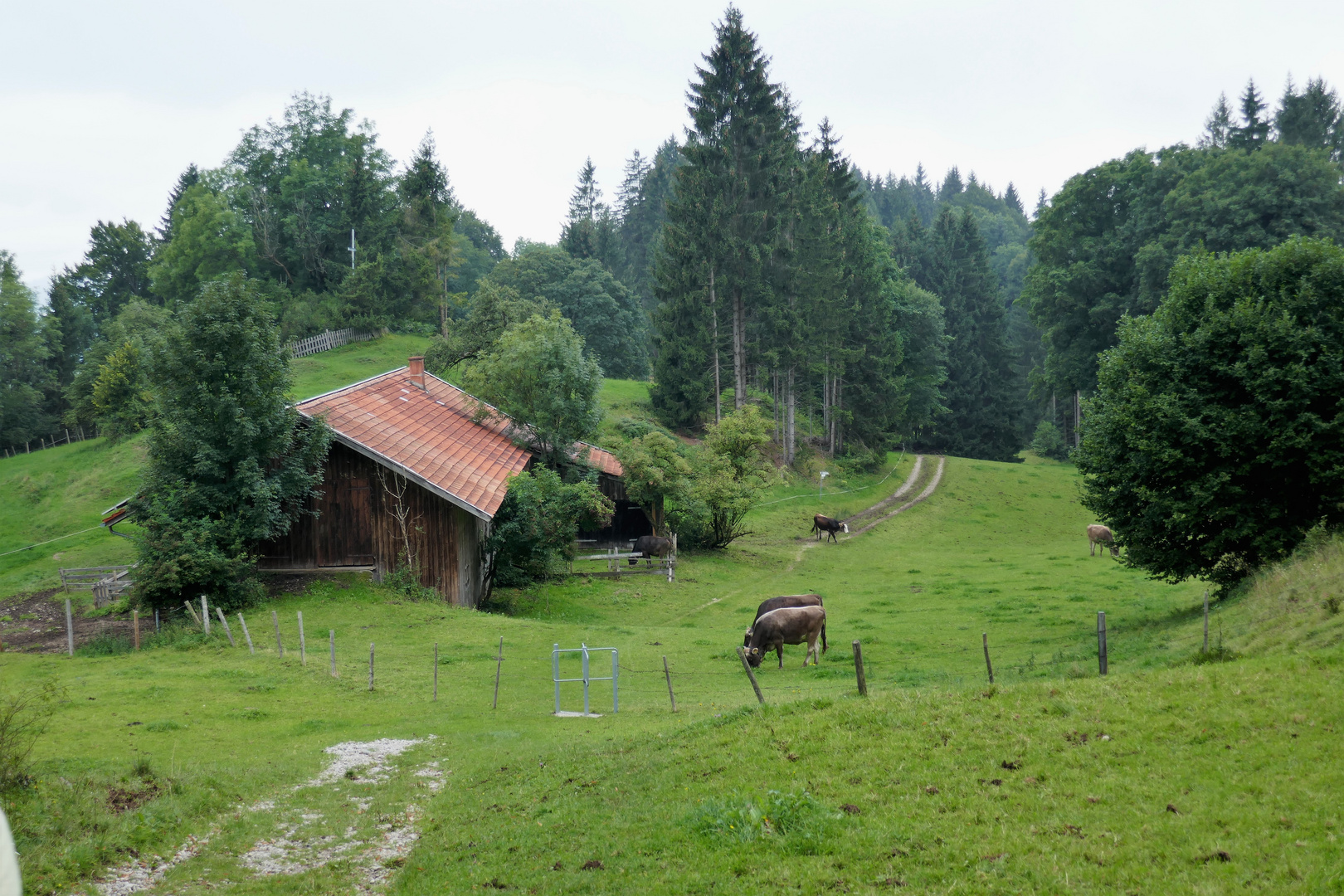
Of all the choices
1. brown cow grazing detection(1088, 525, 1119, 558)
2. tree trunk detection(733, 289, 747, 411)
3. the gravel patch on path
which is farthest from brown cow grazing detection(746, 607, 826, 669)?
tree trunk detection(733, 289, 747, 411)

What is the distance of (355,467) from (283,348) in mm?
4340

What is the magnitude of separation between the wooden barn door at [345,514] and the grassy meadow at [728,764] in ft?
16.4

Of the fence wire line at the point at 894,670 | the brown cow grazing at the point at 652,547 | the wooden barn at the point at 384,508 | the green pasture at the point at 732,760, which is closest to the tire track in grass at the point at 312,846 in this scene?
the green pasture at the point at 732,760

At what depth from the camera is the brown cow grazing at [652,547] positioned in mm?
37062

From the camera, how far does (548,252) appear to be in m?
80.9

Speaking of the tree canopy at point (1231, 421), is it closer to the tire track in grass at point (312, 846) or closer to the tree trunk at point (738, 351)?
the tire track in grass at point (312, 846)

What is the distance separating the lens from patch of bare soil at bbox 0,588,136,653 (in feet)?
81.9

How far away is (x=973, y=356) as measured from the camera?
8212 centimetres

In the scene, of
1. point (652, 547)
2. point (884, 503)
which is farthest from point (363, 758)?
point (884, 503)

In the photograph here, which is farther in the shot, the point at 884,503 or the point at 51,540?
the point at 884,503

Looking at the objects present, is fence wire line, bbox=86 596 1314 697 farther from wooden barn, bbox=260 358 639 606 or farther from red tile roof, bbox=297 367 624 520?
red tile roof, bbox=297 367 624 520

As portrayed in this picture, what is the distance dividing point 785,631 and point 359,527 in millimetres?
14411

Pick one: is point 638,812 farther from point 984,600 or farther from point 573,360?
point 573,360

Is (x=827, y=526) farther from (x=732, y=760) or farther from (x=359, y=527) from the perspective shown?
(x=732, y=760)
